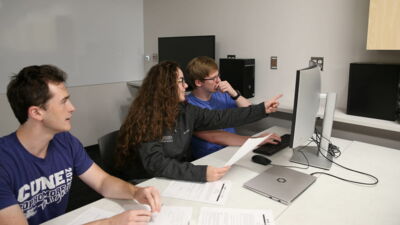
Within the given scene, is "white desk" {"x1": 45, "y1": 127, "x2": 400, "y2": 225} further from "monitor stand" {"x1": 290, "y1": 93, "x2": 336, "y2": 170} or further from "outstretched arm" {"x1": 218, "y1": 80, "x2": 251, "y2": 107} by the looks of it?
"outstretched arm" {"x1": 218, "y1": 80, "x2": 251, "y2": 107}

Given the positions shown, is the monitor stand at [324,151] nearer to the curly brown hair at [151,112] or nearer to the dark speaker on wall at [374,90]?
the dark speaker on wall at [374,90]

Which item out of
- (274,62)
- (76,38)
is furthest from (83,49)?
(274,62)

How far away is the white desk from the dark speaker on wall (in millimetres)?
539

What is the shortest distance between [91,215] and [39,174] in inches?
10.1

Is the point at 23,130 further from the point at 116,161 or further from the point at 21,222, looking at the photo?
the point at 116,161

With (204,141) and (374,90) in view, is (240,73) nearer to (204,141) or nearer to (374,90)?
(204,141)

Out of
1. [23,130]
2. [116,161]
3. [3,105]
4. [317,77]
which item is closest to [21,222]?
[23,130]

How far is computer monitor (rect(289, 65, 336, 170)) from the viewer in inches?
54.8

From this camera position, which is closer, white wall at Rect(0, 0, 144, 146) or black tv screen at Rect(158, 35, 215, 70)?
black tv screen at Rect(158, 35, 215, 70)

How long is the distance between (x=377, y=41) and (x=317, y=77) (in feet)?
2.18

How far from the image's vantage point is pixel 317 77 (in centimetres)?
159

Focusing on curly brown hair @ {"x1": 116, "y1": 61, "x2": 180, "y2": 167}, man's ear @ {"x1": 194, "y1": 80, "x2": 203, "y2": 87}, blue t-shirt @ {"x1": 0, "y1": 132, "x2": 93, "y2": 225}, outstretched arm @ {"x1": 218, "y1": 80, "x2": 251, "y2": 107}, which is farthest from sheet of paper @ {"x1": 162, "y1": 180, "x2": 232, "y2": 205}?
outstretched arm @ {"x1": 218, "y1": 80, "x2": 251, "y2": 107}

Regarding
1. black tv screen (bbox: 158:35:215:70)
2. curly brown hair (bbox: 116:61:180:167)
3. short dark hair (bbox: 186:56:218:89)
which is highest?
black tv screen (bbox: 158:35:215:70)

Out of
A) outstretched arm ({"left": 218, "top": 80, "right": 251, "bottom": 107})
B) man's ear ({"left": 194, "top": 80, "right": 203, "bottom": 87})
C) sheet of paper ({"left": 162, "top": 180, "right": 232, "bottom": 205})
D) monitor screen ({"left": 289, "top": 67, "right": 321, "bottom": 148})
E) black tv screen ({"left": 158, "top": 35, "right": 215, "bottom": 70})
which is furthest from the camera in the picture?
black tv screen ({"left": 158, "top": 35, "right": 215, "bottom": 70})
